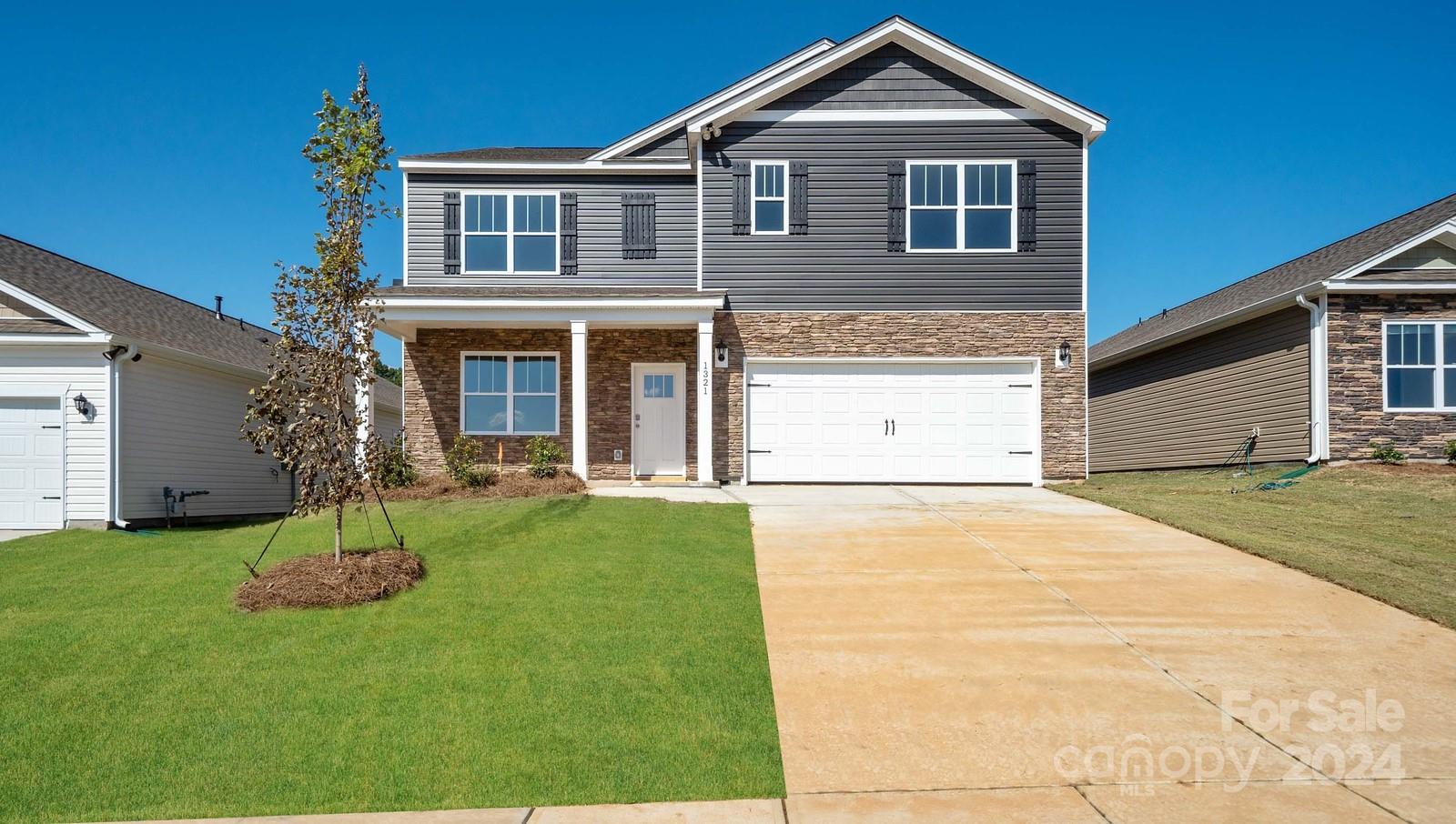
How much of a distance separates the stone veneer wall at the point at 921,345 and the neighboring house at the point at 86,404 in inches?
298

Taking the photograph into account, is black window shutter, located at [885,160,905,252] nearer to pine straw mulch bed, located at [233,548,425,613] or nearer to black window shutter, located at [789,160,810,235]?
black window shutter, located at [789,160,810,235]

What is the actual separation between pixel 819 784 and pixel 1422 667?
4546mm

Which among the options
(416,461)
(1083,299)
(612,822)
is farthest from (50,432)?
(1083,299)

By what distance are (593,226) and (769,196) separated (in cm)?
322

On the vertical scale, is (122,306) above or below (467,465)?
above

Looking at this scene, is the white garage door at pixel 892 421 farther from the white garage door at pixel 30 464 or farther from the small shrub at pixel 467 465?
the white garage door at pixel 30 464

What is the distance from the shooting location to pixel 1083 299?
15.3 metres

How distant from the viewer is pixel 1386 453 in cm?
1472

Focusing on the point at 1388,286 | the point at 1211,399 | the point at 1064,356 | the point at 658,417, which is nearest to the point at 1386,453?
the point at 1388,286

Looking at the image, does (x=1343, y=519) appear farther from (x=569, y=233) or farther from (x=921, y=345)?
(x=569, y=233)

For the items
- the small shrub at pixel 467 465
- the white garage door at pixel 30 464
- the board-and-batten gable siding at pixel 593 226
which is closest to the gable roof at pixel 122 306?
the white garage door at pixel 30 464

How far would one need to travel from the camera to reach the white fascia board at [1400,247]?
1471 cm

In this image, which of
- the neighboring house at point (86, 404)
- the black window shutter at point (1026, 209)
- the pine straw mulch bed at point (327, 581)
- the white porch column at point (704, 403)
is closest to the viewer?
the pine straw mulch bed at point (327, 581)

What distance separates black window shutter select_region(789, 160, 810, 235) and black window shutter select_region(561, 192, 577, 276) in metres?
3.90
